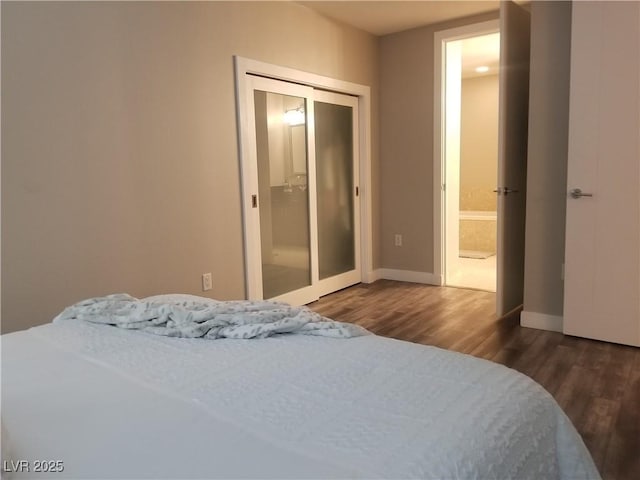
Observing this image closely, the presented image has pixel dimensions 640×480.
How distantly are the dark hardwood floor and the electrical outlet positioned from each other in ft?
3.33

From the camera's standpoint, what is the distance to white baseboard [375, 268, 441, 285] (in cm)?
474

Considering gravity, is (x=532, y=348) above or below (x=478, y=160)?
below

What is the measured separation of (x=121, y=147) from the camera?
8.98 feet

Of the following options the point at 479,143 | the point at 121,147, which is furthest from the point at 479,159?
the point at 121,147

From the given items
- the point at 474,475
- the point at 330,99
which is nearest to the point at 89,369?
the point at 474,475

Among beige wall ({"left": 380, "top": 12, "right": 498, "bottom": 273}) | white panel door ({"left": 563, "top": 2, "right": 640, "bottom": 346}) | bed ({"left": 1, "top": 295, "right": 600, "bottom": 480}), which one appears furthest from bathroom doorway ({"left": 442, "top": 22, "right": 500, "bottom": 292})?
bed ({"left": 1, "top": 295, "right": 600, "bottom": 480})

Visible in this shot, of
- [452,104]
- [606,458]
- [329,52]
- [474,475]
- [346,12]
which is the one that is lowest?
[606,458]

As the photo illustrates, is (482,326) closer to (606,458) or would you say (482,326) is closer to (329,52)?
(606,458)

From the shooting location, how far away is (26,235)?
7.68 ft

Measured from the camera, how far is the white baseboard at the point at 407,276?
4742mm

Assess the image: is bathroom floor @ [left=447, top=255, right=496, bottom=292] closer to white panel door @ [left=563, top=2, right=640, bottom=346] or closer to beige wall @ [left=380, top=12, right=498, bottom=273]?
beige wall @ [left=380, top=12, right=498, bottom=273]

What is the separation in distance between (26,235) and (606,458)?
2647mm

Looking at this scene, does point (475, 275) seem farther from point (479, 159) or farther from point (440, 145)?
point (479, 159)

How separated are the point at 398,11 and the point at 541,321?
8.81 feet
